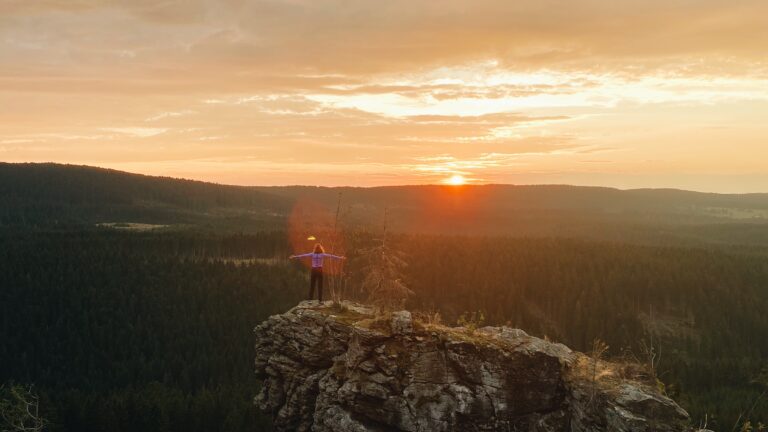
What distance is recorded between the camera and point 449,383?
23781 mm

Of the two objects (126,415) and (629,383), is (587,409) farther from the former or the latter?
(126,415)

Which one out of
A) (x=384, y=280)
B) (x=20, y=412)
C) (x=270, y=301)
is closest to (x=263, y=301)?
(x=270, y=301)

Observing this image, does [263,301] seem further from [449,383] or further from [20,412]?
[449,383]

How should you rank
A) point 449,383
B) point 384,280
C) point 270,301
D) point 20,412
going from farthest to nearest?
point 270,301 → point 20,412 → point 384,280 → point 449,383

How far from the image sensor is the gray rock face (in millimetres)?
23281

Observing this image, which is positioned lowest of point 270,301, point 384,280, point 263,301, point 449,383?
point 270,301

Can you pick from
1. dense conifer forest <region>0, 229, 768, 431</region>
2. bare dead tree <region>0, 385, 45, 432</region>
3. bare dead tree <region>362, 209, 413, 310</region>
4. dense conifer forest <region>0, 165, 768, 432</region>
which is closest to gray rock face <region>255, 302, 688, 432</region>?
bare dead tree <region>362, 209, 413, 310</region>

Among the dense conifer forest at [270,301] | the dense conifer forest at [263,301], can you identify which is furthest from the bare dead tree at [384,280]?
the dense conifer forest at [263,301]

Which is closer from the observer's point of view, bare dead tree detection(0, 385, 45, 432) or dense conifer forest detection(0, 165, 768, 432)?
bare dead tree detection(0, 385, 45, 432)

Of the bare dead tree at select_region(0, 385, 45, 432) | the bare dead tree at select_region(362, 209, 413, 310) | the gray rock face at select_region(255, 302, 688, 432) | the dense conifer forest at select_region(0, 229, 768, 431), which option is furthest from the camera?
the dense conifer forest at select_region(0, 229, 768, 431)

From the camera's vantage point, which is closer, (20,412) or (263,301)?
(20,412)

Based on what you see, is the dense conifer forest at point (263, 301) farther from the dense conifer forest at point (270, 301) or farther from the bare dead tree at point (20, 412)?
the bare dead tree at point (20, 412)

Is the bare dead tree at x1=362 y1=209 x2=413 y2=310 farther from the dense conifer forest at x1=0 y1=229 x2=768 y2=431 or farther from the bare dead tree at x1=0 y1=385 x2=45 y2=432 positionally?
the dense conifer forest at x1=0 y1=229 x2=768 y2=431

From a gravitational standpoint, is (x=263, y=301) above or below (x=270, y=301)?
above
